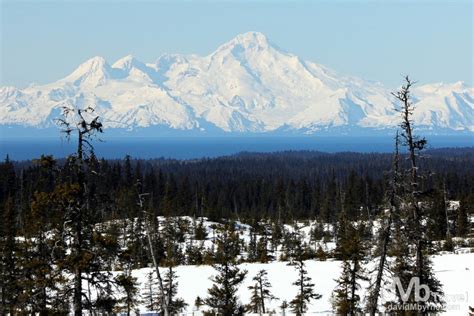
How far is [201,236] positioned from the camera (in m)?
115

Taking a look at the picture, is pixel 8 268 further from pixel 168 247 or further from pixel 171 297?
pixel 168 247

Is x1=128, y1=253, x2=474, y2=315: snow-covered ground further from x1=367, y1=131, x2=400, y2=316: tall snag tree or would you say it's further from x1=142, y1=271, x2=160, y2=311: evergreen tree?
x1=367, y1=131, x2=400, y2=316: tall snag tree

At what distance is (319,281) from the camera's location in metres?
75.1

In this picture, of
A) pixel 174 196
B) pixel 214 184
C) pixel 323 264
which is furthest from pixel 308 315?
pixel 214 184

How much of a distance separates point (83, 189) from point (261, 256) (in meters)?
76.1

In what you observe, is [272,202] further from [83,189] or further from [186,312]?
[83,189]

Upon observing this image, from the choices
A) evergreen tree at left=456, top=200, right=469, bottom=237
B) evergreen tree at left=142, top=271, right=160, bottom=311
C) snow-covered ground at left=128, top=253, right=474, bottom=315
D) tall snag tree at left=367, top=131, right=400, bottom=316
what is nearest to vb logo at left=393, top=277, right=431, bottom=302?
tall snag tree at left=367, top=131, right=400, bottom=316

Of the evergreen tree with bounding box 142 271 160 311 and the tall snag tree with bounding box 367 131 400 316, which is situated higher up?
the tall snag tree with bounding box 367 131 400 316

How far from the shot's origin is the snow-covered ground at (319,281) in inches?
2267

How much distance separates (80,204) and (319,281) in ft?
191

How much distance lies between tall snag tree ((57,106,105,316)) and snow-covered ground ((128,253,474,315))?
35.6m

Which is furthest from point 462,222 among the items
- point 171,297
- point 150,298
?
point 150,298

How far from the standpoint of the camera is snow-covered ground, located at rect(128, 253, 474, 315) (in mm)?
57572

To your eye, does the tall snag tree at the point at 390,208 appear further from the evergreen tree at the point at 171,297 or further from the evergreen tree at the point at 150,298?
the evergreen tree at the point at 150,298
